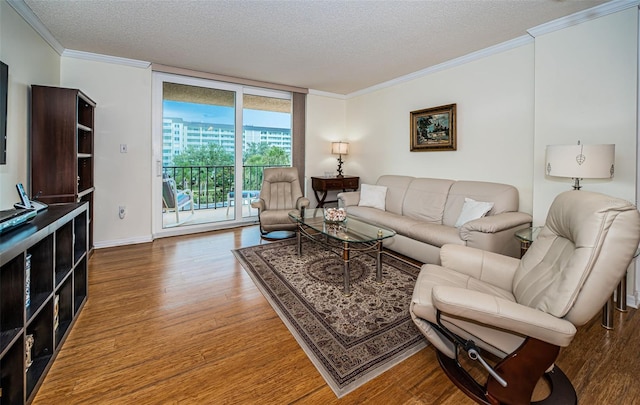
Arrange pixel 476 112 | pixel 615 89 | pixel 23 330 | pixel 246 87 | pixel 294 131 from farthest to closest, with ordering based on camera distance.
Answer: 1. pixel 294 131
2. pixel 246 87
3. pixel 476 112
4. pixel 615 89
5. pixel 23 330

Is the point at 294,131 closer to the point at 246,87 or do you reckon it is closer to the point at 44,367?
the point at 246,87

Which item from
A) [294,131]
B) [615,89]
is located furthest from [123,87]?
[615,89]

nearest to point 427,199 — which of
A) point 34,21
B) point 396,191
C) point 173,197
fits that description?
point 396,191

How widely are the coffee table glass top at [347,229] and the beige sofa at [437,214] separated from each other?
521mm

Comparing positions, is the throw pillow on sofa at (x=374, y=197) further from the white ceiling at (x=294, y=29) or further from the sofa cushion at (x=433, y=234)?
the white ceiling at (x=294, y=29)

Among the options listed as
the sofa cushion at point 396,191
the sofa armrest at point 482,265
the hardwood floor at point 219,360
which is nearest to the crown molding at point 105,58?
the hardwood floor at point 219,360

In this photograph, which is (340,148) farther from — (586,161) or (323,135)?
(586,161)

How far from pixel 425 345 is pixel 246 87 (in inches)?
180

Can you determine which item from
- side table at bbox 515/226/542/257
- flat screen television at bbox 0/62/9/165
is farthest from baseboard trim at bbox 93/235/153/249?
side table at bbox 515/226/542/257

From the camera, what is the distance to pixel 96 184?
3742 mm

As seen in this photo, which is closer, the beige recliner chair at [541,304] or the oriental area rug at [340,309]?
the beige recliner chair at [541,304]

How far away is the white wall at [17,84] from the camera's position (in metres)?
2.26

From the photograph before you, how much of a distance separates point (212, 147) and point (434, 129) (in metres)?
3.46

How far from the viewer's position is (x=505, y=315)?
1227 mm
